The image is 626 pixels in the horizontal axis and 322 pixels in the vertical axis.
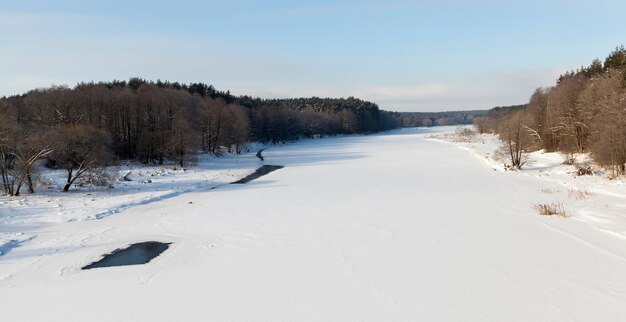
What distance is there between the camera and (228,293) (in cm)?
890

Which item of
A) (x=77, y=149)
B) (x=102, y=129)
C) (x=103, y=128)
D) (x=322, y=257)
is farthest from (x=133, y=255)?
(x=103, y=128)

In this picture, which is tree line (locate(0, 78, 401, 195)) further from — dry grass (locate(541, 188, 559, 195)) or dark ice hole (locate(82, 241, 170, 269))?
dry grass (locate(541, 188, 559, 195))

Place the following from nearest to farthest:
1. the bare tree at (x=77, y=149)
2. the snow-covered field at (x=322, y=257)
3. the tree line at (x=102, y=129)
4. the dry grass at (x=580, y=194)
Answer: the snow-covered field at (x=322, y=257)
the dry grass at (x=580, y=194)
the tree line at (x=102, y=129)
the bare tree at (x=77, y=149)

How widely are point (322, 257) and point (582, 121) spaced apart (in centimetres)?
3787

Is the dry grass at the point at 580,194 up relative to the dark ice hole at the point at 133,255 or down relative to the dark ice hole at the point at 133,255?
down

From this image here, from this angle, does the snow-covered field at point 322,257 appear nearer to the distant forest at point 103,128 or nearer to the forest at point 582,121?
the distant forest at point 103,128

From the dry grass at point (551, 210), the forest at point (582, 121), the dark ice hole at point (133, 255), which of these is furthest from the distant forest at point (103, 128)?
the forest at point (582, 121)

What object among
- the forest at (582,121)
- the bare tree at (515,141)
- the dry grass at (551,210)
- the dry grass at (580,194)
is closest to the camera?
the dry grass at (551,210)

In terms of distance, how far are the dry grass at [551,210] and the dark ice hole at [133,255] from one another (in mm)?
13499

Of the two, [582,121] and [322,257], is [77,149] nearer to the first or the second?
[322,257]

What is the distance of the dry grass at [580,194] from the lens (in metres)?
19.9

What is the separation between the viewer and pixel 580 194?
20250 millimetres

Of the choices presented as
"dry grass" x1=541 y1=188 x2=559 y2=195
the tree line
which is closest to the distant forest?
the tree line

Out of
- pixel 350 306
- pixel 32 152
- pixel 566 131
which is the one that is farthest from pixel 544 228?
Answer: pixel 566 131
